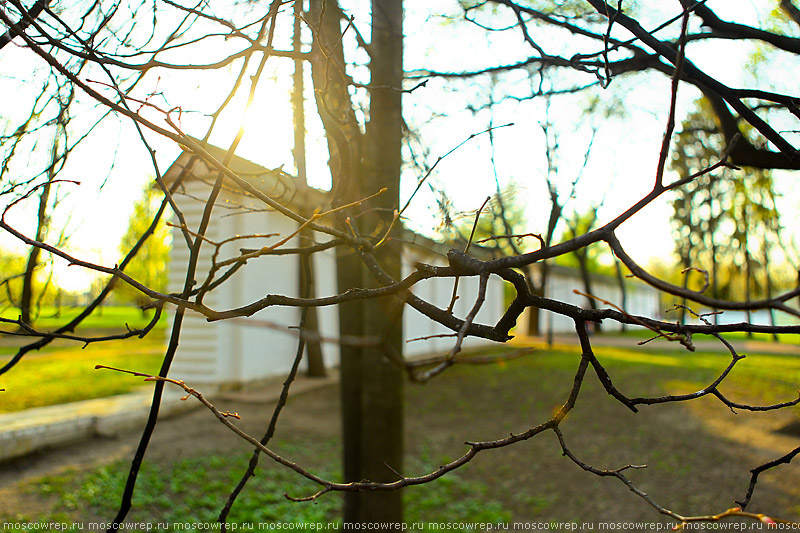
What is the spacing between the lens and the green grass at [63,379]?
8.63m

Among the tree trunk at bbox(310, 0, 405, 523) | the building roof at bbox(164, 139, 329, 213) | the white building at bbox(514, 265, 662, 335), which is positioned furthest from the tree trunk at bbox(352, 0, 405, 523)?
the white building at bbox(514, 265, 662, 335)

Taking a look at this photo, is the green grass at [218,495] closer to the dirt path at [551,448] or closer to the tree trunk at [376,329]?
the dirt path at [551,448]

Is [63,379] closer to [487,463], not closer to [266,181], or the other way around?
[487,463]

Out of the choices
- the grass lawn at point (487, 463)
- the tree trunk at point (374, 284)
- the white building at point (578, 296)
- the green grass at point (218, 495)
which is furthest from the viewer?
the white building at point (578, 296)

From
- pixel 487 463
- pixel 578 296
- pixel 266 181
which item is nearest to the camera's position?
pixel 266 181

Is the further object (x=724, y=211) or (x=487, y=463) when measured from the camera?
(x=724, y=211)

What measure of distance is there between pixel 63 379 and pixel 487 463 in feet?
27.4

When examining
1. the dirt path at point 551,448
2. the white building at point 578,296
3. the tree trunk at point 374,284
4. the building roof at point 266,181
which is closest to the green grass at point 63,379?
the dirt path at point 551,448

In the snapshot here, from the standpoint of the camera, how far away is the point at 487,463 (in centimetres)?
709

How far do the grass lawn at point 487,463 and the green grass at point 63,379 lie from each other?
172 centimetres

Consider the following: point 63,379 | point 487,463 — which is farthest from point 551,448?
point 63,379

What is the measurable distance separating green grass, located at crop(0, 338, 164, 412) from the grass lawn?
1.72 meters

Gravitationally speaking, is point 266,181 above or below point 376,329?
above

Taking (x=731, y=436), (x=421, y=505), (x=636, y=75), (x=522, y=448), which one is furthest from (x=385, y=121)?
(x=731, y=436)
